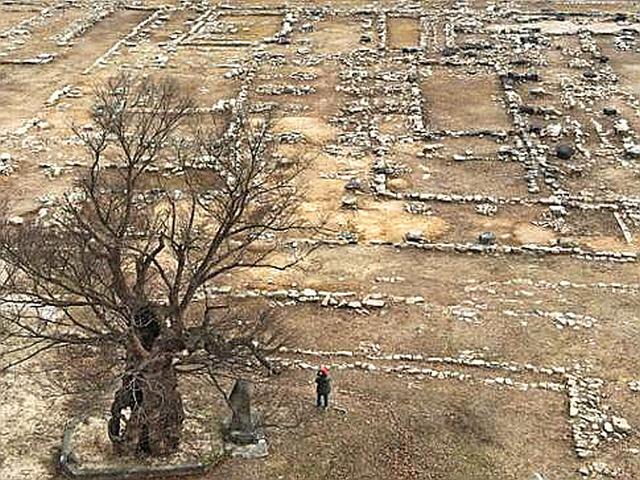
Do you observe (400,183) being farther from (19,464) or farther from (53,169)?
(19,464)

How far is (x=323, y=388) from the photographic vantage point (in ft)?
67.3

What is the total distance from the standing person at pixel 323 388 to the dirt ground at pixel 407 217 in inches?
12.8

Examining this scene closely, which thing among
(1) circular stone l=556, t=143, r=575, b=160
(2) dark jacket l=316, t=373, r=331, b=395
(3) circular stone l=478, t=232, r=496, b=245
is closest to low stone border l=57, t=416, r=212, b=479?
(2) dark jacket l=316, t=373, r=331, b=395

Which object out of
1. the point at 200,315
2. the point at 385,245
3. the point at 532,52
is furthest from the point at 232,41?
the point at 200,315

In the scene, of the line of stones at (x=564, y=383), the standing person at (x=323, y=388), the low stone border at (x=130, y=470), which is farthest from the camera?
the standing person at (x=323, y=388)

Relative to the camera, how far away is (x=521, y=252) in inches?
1078

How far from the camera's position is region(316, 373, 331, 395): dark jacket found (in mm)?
20438

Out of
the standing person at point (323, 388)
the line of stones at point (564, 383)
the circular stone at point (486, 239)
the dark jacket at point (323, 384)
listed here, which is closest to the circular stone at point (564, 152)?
A: the circular stone at point (486, 239)

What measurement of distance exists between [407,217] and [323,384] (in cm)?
1033

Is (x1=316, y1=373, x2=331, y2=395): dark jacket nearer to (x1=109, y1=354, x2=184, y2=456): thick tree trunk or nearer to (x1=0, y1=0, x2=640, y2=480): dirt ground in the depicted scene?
(x1=0, y1=0, x2=640, y2=480): dirt ground

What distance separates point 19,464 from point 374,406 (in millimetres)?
7236

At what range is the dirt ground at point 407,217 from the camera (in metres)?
20.1

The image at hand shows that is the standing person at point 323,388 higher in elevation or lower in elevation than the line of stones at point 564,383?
higher

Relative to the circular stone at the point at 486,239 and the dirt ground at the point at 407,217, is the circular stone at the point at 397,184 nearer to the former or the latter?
the dirt ground at the point at 407,217
